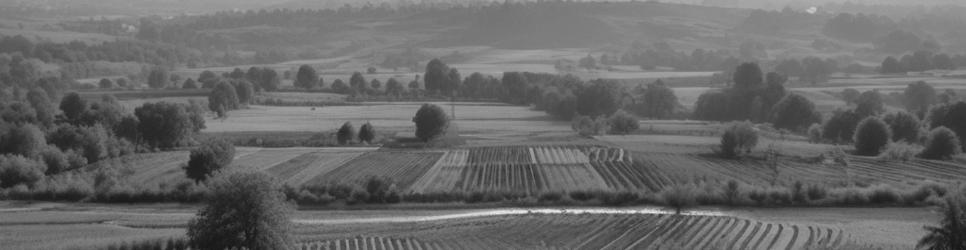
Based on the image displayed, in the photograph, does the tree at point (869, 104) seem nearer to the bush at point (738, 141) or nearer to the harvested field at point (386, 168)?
the bush at point (738, 141)

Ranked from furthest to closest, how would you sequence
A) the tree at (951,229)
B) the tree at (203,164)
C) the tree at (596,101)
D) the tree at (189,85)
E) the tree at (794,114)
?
the tree at (189,85)
the tree at (596,101)
the tree at (794,114)
the tree at (203,164)
the tree at (951,229)

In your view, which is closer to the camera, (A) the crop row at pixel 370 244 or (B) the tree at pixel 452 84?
(A) the crop row at pixel 370 244

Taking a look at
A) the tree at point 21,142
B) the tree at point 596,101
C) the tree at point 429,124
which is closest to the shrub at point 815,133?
the tree at point 596,101

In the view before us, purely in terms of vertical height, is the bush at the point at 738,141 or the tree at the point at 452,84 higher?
the tree at the point at 452,84

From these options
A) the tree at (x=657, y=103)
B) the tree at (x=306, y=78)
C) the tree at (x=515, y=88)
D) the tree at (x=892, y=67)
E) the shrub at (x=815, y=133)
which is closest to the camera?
the shrub at (x=815, y=133)

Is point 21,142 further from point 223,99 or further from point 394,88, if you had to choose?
point 394,88

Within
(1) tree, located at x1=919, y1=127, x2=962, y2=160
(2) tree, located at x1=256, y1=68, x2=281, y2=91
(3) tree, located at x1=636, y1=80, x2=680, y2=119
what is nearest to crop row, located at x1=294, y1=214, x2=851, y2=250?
(1) tree, located at x1=919, y1=127, x2=962, y2=160

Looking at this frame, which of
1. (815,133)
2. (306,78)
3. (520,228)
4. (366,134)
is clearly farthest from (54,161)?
(306,78)
